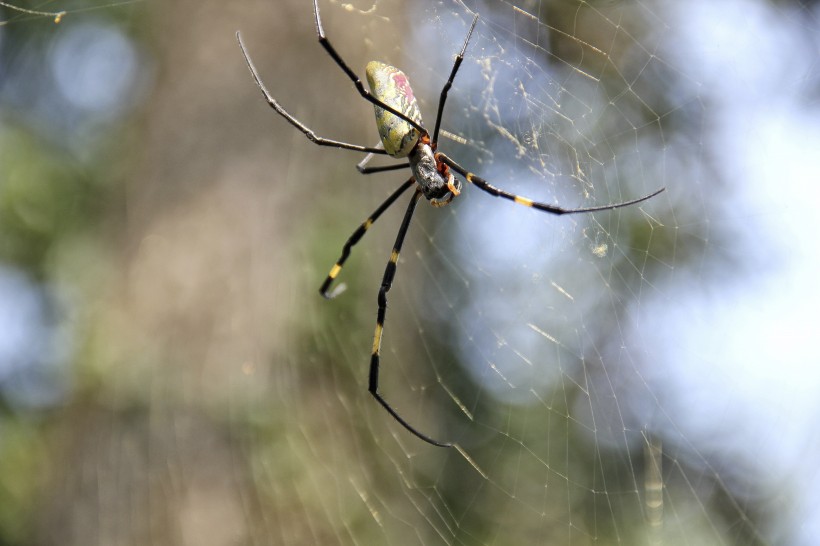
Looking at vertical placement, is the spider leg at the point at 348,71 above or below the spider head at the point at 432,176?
above

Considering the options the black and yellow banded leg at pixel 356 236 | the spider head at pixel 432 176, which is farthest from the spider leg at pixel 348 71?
the black and yellow banded leg at pixel 356 236

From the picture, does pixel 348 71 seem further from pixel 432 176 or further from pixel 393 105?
pixel 432 176

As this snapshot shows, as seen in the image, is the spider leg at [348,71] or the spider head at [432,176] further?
the spider head at [432,176]

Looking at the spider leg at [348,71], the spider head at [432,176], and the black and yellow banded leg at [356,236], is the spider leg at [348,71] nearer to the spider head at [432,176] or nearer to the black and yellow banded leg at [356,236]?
the spider head at [432,176]

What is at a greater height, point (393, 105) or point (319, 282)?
point (393, 105)

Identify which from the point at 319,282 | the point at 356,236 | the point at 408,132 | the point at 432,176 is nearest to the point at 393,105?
the point at 408,132

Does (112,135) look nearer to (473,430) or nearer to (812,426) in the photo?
(473,430)

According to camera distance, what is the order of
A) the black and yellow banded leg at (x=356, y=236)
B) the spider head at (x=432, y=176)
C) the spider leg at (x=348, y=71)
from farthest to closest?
the black and yellow banded leg at (x=356, y=236)
the spider head at (x=432, y=176)
the spider leg at (x=348, y=71)

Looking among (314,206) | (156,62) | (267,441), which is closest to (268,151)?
(314,206)

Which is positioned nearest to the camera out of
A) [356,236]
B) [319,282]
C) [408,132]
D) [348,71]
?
[348,71]
